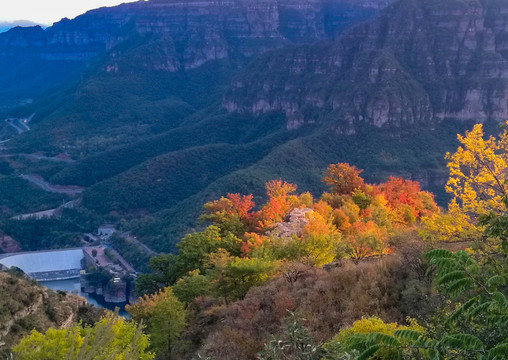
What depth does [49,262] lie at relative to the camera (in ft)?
333

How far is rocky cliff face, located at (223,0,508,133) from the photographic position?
12475 cm

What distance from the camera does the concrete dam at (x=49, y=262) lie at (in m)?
97.9

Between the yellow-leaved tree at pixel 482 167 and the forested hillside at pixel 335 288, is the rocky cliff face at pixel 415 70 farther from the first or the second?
the yellow-leaved tree at pixel 482 167

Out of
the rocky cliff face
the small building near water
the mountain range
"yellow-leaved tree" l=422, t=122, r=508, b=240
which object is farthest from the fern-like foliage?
the rocky cliff face

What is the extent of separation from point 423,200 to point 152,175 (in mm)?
82240

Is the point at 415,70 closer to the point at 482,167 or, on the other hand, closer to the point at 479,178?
the point at 482,167

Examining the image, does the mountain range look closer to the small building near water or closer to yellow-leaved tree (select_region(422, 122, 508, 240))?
the small building near water

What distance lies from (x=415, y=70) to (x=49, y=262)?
3732 inches

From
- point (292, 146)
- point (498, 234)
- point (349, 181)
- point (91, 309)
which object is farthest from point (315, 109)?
point (498, 234)

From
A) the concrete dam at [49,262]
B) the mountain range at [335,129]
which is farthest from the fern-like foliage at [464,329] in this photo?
the concrete dam at [49,262]

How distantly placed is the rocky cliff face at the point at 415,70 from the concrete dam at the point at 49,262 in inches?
2470

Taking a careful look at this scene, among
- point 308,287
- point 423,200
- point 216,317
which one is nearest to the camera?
point 308,287

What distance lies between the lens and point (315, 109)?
145000 mm

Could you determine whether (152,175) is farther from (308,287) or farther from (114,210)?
(308,287)
